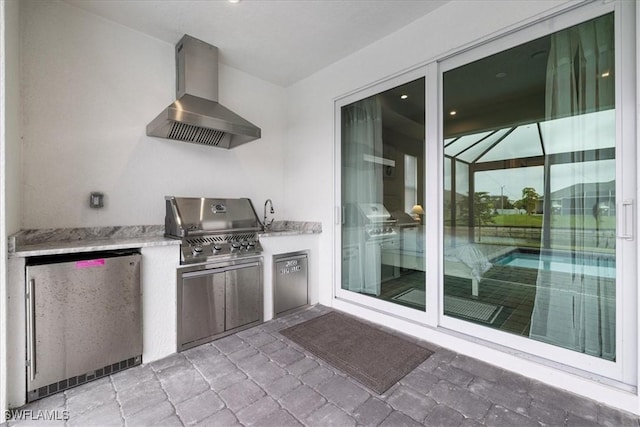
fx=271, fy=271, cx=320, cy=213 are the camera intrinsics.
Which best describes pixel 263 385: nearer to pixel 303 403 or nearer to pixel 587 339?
pixel 303 403

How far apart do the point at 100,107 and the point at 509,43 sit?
3.73 meters

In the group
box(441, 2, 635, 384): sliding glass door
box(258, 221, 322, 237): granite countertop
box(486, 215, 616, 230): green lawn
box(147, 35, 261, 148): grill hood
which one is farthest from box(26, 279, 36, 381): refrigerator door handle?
box(486, 215, 616, 230): green lawn

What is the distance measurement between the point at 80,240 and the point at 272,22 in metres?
2.76

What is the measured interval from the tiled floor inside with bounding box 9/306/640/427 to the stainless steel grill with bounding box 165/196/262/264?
931 mm

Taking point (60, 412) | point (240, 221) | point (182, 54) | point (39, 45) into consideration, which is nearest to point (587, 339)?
point (240, 221)

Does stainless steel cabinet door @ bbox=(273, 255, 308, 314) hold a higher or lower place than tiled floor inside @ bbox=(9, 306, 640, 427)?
higher

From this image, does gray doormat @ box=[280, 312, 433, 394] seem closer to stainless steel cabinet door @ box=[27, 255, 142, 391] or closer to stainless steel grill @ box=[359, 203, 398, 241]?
stainless steel grill @ box=[359, 203, 398, 241]

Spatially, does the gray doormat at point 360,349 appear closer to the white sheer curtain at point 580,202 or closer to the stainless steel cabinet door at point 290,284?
the stainless steel cabinet door at point 290,284

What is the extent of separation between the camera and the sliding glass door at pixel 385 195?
2.78 meters

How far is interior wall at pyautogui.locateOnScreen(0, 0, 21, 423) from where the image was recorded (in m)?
1.62

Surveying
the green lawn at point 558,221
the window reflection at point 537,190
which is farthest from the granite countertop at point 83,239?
the green lawn at point 558,221

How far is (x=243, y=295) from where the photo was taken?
2.88 m

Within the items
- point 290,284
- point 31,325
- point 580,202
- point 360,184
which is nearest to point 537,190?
point 580,202

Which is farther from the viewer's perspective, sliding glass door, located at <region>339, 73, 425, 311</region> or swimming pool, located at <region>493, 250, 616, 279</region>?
sliding glass door, located at <region>339, 73, 425, 311</region>
